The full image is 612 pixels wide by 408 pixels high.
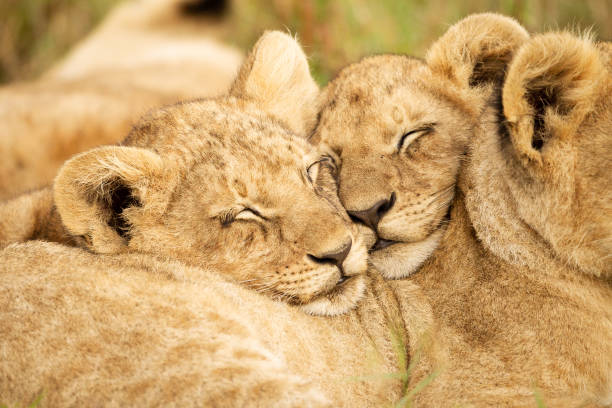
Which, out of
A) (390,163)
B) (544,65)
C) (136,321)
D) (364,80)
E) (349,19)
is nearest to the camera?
(136,321)

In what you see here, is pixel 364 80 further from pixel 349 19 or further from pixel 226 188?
pixel 349 19

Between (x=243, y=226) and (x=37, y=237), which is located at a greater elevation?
(x=243, y=226)

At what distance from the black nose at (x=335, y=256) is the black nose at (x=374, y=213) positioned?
0.20 m

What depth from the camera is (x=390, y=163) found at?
120 inches

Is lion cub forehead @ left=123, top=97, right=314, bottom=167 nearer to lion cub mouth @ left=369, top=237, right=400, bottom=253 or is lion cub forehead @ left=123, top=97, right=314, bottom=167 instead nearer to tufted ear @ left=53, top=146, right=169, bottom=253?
tufted ear @ left=53, top=146, right=169, bottom=253

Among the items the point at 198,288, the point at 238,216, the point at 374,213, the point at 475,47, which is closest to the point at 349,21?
the point at 475,47

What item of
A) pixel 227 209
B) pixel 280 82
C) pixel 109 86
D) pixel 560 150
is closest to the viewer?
pixel 560 150

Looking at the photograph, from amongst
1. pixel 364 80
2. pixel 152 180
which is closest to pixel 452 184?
pixel 364 80

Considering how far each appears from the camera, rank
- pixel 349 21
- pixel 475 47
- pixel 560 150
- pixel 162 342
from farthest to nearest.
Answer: pixel 349 21 < pixel 475 47 < pixel 560 150 < pixel 162 342

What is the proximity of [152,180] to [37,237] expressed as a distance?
24.9 inches

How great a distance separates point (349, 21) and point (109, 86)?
181 cm

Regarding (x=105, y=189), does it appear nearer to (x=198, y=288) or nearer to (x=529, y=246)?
(x=198, y=288)

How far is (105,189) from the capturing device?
2.84m

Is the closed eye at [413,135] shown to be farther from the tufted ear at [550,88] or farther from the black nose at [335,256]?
the black nose at [335,256]
